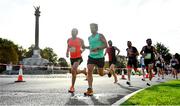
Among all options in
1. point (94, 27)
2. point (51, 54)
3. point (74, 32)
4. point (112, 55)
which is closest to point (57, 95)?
point (94, 27)

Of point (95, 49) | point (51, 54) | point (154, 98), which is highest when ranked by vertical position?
point (51, 54)

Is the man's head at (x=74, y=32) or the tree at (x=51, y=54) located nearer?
the man's head at (x=74, y=32)

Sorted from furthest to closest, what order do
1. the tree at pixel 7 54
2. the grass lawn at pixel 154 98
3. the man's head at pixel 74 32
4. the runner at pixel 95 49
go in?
the tree at pixel 7 54
the man's head at pixel 74 32
the runner at pixel 95 49
the grass lawn at pixel 154 98

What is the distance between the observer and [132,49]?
55.7ft

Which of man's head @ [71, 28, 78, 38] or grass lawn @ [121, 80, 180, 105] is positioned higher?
man's head @ [71, 28, 78, 38]

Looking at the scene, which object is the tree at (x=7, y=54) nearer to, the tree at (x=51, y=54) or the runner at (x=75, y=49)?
the tree at (x=51, y=54)

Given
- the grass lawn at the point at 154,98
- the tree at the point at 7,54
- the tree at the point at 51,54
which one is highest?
the tree at the point at 51,54

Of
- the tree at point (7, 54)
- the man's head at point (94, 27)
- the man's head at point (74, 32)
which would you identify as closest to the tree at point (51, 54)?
the tree at point (7, 54)

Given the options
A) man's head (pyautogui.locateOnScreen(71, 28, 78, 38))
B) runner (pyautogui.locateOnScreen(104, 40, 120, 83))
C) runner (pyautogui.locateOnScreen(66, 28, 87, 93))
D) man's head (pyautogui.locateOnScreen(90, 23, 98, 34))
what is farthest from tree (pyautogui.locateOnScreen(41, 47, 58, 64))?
man's head (pyautogui.locateOnScreen(90, 23, 98, 34))

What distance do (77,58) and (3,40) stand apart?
3989 inches

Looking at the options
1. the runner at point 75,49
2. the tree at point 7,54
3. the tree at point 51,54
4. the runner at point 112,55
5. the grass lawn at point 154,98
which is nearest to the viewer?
the grass lawn at point 154,98

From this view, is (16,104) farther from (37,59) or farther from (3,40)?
(3,40)

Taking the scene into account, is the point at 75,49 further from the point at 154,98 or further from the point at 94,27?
the point at 154,98

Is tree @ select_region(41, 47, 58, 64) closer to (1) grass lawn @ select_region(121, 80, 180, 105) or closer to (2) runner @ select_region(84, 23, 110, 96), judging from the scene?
(2) runner @ select_region(84, 23, 110, 96)
